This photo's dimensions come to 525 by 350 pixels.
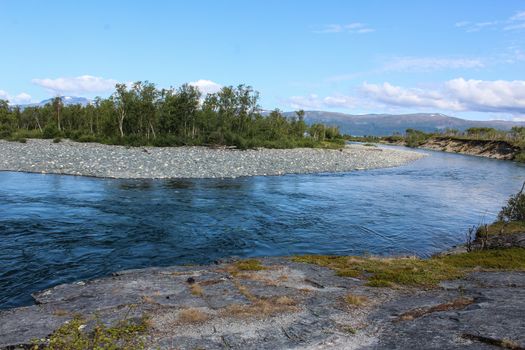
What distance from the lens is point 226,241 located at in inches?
705

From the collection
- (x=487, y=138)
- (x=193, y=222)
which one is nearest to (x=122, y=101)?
(x=193, y=222)

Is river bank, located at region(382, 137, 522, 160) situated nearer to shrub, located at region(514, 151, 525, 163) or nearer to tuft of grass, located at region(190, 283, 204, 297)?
shrub, located at region(514, 151, 525, 163)

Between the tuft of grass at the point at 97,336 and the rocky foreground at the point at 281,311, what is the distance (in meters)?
0.11

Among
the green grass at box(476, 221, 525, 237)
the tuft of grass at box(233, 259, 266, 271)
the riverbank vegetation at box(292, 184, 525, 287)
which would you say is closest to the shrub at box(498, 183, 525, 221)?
the green grass at box(476, 221, 525, 237)

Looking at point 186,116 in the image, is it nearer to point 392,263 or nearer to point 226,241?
point 226,241

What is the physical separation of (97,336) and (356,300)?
604 centimetres

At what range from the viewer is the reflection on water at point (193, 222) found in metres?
14.7

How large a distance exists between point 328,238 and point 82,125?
91.5m

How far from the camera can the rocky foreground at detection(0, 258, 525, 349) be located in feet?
25.9

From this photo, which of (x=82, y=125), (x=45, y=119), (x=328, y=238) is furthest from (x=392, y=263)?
(x=45, y=119)

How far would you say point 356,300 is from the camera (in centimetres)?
1023

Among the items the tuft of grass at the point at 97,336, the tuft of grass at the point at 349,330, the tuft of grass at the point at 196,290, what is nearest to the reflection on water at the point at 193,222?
the tuft of grass at the point at 196,290

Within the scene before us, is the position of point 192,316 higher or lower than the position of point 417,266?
higher

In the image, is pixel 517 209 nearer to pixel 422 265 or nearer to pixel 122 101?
pixel 422 265
